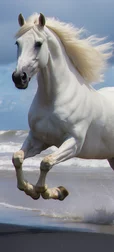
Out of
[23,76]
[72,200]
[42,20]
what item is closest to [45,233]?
[23,76]

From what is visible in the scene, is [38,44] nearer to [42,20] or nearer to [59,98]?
[42,20]

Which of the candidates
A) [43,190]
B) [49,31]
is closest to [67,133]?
[43,190]

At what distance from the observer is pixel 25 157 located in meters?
6.52

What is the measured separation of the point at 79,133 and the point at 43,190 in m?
0.66

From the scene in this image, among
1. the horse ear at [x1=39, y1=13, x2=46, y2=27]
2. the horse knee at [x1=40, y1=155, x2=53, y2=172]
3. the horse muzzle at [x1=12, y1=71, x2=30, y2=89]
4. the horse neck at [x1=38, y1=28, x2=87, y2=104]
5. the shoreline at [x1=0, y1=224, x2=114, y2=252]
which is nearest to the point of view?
the shoreline at [x1=0, y1=224, x2=114, y2=252]

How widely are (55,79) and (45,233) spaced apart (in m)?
1.51

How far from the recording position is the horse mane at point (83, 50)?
6.75 meters

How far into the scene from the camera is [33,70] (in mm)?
6160

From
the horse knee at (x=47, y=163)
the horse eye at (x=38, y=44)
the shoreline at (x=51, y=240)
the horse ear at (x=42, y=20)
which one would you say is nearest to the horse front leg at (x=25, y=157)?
the horse knee at (x=47, y=163)

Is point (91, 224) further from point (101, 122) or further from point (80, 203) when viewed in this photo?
point (80, 203)

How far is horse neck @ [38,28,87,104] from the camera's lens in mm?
6512

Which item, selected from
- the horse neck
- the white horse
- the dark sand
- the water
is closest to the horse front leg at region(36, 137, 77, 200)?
the white horse

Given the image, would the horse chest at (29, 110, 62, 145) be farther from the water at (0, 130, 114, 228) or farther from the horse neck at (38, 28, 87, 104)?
the water at (0, 130, 114, 228)

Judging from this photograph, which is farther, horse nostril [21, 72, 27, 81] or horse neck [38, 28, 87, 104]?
horse neck [38, 28, 87, 104]
